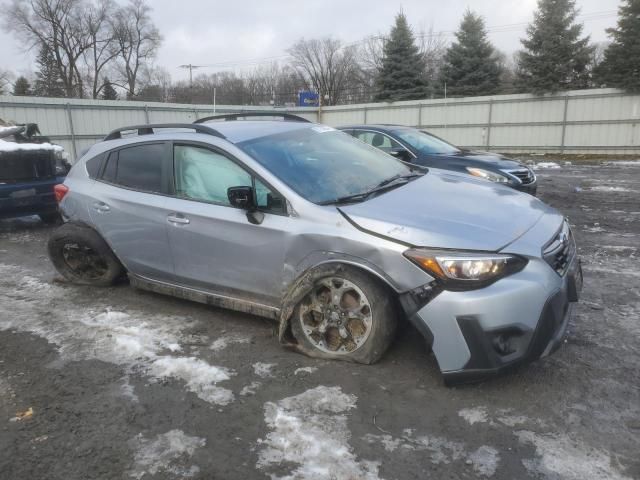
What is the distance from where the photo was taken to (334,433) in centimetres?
266

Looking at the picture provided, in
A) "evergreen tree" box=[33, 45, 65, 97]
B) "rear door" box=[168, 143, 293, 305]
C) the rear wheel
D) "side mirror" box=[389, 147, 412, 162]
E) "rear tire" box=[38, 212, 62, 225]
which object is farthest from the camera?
"evergreen tree" box=[33, 45, 65, 97]

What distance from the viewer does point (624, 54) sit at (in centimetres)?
2125

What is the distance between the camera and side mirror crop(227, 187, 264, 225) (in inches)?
136

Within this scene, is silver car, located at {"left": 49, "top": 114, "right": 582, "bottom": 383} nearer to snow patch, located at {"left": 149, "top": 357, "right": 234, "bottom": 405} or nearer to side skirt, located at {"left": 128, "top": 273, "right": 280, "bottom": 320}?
side skirt, located at {"left": 128, "top": 273, "right": 280, "bottom": 320}

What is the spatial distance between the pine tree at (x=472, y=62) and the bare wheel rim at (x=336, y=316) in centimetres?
3007

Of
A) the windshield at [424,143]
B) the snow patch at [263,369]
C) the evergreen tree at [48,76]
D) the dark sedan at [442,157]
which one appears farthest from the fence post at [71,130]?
the evergreen tree at [48,76]

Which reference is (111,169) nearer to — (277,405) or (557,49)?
(277,405)

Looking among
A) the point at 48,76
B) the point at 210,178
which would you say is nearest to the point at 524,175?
the point at 210,178

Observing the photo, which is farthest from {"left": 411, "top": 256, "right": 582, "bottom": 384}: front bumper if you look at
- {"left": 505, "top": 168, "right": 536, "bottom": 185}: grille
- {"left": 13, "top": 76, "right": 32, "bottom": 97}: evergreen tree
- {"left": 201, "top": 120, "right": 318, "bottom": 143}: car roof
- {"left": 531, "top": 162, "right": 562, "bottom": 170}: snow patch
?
{"left": 13, "top": 76, "right": 32, "bottom": 97}: evergreen tree

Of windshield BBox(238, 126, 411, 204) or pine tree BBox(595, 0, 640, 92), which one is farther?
pine tree BBox(595, 0, 640, 92)

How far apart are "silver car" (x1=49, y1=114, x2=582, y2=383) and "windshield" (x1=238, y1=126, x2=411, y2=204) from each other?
15 mm

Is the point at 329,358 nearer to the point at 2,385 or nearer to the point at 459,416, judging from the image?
the point at 459,416

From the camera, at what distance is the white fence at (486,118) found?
57.1 feet

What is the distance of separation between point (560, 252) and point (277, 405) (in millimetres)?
1976
